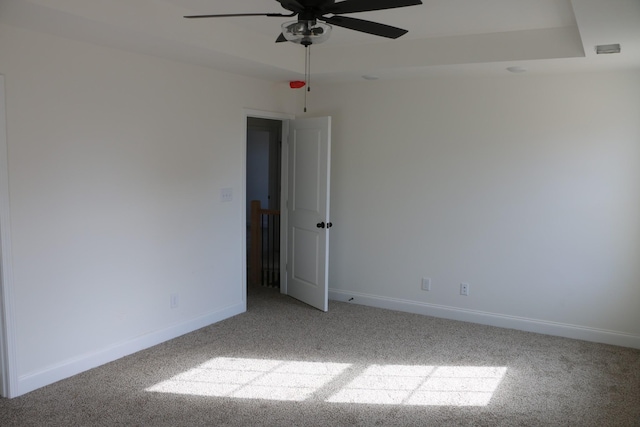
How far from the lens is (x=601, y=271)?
14.7ft

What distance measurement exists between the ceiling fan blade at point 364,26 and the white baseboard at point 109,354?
298 cm

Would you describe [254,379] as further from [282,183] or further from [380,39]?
[380,39]

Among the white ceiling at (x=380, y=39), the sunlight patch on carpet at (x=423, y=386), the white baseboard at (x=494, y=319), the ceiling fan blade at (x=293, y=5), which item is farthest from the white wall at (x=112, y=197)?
the ceiling fan blade at (x=293, y=5)

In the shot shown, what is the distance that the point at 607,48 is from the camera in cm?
349

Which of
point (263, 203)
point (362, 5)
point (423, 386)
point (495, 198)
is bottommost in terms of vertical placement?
point (423, 386)

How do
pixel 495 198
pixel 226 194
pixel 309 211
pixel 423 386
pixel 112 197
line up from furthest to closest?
pixel 309 211
pixel 226 194
pixel 495 198
pixel 112 197
pixel 423 386

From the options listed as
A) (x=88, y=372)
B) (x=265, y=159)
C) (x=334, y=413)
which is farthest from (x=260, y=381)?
(x=265, y=159)

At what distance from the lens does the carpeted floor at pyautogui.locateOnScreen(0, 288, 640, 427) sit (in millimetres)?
3168

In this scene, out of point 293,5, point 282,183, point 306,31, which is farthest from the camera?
point 282,183

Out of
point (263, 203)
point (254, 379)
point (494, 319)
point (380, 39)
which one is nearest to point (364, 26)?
point (380, 39)

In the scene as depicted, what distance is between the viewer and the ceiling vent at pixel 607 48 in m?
3.42

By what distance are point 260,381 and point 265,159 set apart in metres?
8.11

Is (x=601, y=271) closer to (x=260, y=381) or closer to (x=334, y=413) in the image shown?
(x=334, y=413)

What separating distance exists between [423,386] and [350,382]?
0.52m
